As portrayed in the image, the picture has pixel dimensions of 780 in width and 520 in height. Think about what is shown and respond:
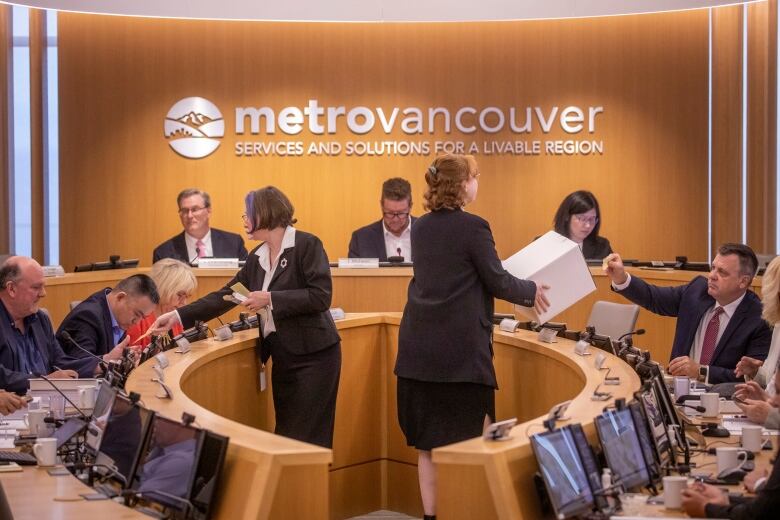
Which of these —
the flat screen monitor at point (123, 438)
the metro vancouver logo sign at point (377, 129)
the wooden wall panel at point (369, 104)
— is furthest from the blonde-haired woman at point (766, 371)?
the metro vancouver logo sign at point (377, 129)

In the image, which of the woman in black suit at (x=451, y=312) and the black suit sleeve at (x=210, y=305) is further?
the black suit sleeve at (x=210, y=305)

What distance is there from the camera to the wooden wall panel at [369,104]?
10258 millimetres

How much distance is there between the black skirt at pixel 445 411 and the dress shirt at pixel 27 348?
1.80m

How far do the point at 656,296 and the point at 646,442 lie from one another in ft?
9.36

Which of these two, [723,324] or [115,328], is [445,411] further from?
[115,328]

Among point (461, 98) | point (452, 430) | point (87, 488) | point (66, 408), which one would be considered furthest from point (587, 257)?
point (87, 488)

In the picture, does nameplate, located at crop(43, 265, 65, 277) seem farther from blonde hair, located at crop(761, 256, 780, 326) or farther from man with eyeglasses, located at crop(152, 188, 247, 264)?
blonde hair, located at crop(761, 256, 780, 326)

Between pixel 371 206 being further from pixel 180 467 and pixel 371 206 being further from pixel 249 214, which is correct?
pixel 180 467

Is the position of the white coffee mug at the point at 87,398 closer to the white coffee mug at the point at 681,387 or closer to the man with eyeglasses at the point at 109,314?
the man with eyeglasses at the point at 109,314

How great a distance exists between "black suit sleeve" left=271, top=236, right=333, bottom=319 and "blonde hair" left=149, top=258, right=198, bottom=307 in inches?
35.0

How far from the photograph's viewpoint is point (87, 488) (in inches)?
132

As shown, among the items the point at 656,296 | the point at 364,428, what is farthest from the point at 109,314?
the point at 656,296

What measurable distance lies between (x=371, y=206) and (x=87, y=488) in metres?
7.16

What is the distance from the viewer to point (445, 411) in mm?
4766
